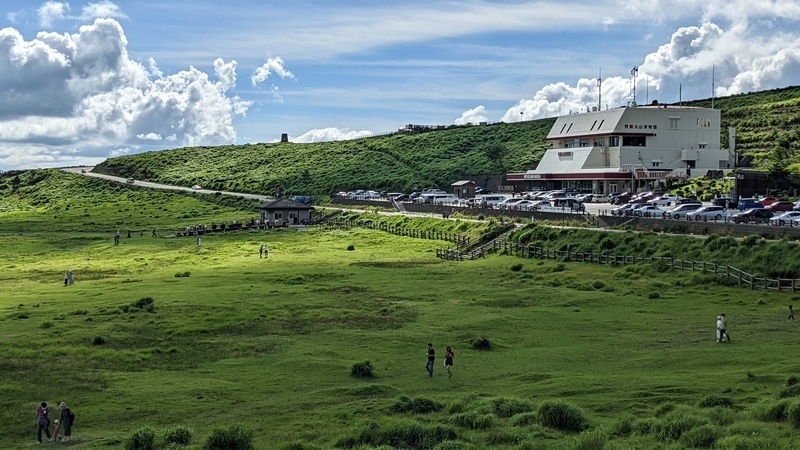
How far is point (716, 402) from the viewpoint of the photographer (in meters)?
27.5

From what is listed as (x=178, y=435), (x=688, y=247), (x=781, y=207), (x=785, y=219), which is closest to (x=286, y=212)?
(x=781, y=207)

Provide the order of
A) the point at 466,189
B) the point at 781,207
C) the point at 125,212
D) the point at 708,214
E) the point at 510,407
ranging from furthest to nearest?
→ the point at 125,212
the point at 466,189
the point at 781,207
the point at 708,214
the point at 510,407

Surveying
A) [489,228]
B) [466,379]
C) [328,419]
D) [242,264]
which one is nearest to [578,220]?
[489,228]

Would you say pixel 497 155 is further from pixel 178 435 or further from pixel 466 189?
pixel 178 435

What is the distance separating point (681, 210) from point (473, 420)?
183 feet

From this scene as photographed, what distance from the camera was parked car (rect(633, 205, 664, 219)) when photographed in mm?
77062

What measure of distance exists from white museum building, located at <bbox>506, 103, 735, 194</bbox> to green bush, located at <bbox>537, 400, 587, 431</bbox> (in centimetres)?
9889

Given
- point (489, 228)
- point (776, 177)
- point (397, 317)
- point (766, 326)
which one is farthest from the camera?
point (776, 177)

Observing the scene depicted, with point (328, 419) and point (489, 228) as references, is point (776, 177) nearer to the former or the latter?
point (489, 228)

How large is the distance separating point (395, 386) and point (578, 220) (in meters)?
52.1

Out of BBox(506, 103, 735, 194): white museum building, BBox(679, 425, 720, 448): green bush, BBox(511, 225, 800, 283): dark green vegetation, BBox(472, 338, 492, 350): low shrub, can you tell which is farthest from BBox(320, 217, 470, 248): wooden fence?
BBox(679, 425, 720, 448): green bush

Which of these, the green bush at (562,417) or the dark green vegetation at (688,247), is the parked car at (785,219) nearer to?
the dark green vegetation at (688,247)

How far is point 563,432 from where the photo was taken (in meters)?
26.2

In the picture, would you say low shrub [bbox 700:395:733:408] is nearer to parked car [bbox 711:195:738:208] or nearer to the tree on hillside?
parked car [bbox 711:195:738:208]
